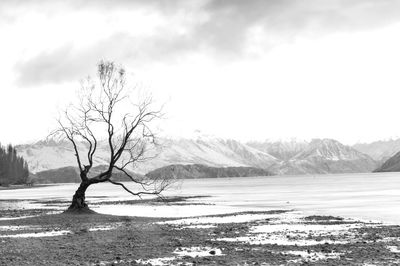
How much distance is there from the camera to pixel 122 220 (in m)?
54.0

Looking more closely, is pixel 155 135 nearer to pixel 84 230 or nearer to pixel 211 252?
pixel 84 230

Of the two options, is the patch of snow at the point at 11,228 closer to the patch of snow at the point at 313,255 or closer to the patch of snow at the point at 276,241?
the patch of snow at the point at 276,241

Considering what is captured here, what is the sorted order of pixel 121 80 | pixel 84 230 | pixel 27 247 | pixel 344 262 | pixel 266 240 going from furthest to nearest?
pixel 121 80, pixel 84 230, pixel 266 240, pixel 27 247, pixel 344 262

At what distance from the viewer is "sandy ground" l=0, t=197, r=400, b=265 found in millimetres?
26531

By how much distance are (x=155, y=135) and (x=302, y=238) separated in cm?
3117

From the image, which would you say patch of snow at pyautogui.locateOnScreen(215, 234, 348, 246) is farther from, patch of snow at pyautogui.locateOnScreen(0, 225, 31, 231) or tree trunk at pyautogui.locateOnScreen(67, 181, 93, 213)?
tree trunk at pyautogui.locateOnScreen(67, 181, 93, 213)

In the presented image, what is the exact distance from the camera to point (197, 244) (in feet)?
108

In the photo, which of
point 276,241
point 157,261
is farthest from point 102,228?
point 157,261

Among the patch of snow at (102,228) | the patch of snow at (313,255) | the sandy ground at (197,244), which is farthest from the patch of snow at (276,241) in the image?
the patch of snow at (102,228)

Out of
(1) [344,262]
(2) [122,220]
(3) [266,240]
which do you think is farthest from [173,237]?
(2) [122,220]

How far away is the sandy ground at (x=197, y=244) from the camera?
87.0 feet

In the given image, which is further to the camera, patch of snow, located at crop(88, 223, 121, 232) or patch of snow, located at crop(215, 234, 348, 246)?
patch of snow, located at crop(88, 223, 121, 232)

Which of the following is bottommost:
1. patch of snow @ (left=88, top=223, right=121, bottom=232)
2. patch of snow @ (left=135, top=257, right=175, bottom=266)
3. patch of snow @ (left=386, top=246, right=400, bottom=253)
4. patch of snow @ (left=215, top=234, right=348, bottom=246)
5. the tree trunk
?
patch of snow @ (left=386, top=246, right=400, bottom=253)

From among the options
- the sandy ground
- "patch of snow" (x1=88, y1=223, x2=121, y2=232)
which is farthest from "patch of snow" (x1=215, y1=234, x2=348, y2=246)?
"patch of snow" (x1=88, y1=223, x2=121, y2=232)
